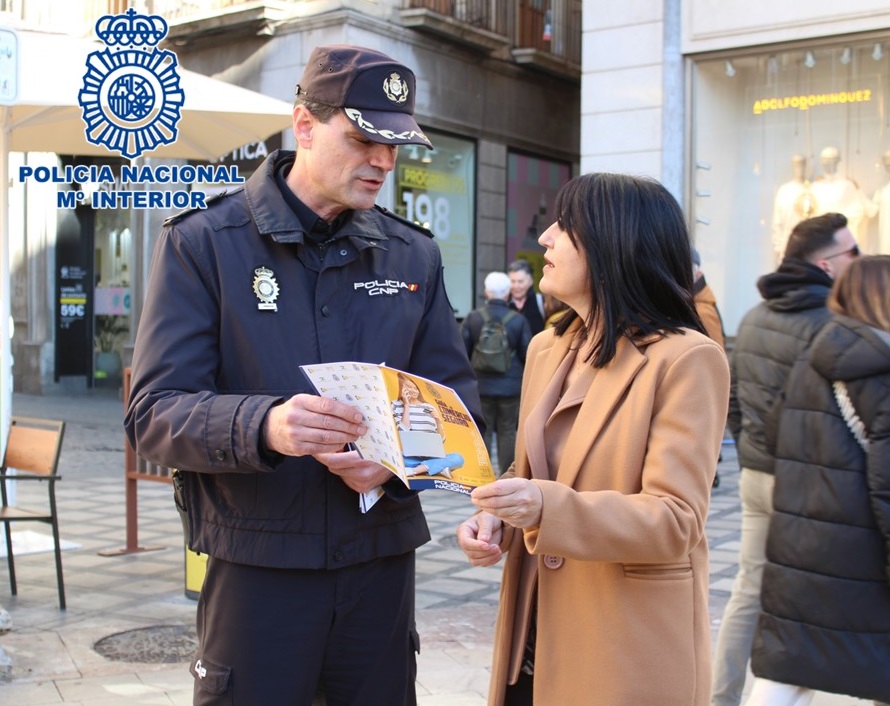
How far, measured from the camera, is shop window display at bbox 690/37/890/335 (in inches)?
464

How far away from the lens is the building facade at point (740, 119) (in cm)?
1182

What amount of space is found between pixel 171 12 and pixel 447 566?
12177 millimetres

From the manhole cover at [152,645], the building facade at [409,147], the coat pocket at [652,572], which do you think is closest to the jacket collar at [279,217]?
the coat pocket at [652,572]

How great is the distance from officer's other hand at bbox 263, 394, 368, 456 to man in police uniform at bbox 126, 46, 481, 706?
12 centimetres

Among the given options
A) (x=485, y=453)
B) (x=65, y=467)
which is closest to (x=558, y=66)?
(x=65, y=467)

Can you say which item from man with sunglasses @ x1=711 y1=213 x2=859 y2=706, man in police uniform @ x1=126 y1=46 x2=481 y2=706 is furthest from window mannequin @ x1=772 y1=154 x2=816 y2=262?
man in police uniform @ x1=126 y1=46 x2=481 y2=706

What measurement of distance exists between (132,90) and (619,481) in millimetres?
5968

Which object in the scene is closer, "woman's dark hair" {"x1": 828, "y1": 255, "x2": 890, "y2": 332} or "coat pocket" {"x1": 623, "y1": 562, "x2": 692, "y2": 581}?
"coat pocket" {"x1": 623, "y1": 562, "x2": 692, "y2": 581}

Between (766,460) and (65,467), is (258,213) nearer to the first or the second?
(766,460)

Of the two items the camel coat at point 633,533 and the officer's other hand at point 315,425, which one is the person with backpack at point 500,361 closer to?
the camel coat at point 633,533

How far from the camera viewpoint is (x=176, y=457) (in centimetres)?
236

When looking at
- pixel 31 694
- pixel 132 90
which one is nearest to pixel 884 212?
pixel 132 90

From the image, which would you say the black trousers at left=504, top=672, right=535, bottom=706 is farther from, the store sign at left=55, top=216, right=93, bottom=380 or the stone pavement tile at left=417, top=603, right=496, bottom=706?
the store sign at left=55, top=216, right=93, bottom=380

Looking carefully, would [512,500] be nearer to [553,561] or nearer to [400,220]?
[553,561]
